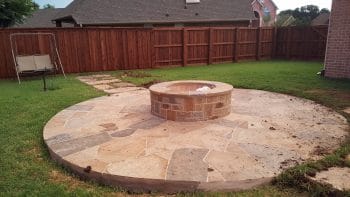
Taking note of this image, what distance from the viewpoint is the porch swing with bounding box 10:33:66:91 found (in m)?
9.02

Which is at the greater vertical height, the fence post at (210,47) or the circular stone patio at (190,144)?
the fence post at (210,47)

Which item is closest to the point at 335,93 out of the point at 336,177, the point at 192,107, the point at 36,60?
the point at 192,107

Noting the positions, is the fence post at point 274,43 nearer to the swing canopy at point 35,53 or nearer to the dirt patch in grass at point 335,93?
the dirt patch in grass at point 335,93

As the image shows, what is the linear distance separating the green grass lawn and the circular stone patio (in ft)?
0.47

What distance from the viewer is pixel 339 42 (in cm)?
845

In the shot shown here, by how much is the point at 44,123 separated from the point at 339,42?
26.6 ft

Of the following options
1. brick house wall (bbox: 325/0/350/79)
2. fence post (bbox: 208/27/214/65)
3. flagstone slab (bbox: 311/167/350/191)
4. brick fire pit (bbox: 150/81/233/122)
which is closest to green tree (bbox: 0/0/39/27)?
fence post (bbox: 208/27/214/65)

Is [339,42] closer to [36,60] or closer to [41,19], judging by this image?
[36,60]

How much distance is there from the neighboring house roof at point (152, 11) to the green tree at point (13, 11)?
2.21 meters

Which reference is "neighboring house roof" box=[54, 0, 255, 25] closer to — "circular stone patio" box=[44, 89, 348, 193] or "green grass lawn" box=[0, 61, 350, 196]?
"green grass lawn" box=[0, 61, 350, 196]

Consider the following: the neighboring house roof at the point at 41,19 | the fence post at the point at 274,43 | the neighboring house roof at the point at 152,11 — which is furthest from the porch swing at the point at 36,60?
the neighboring house roof at the point at 41,19

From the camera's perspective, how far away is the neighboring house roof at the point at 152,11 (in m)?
16.5

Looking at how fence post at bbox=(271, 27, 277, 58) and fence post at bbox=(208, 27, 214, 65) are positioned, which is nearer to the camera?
fence post at bbox=(208, 27, 214, 65)

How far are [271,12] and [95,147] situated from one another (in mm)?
41554
